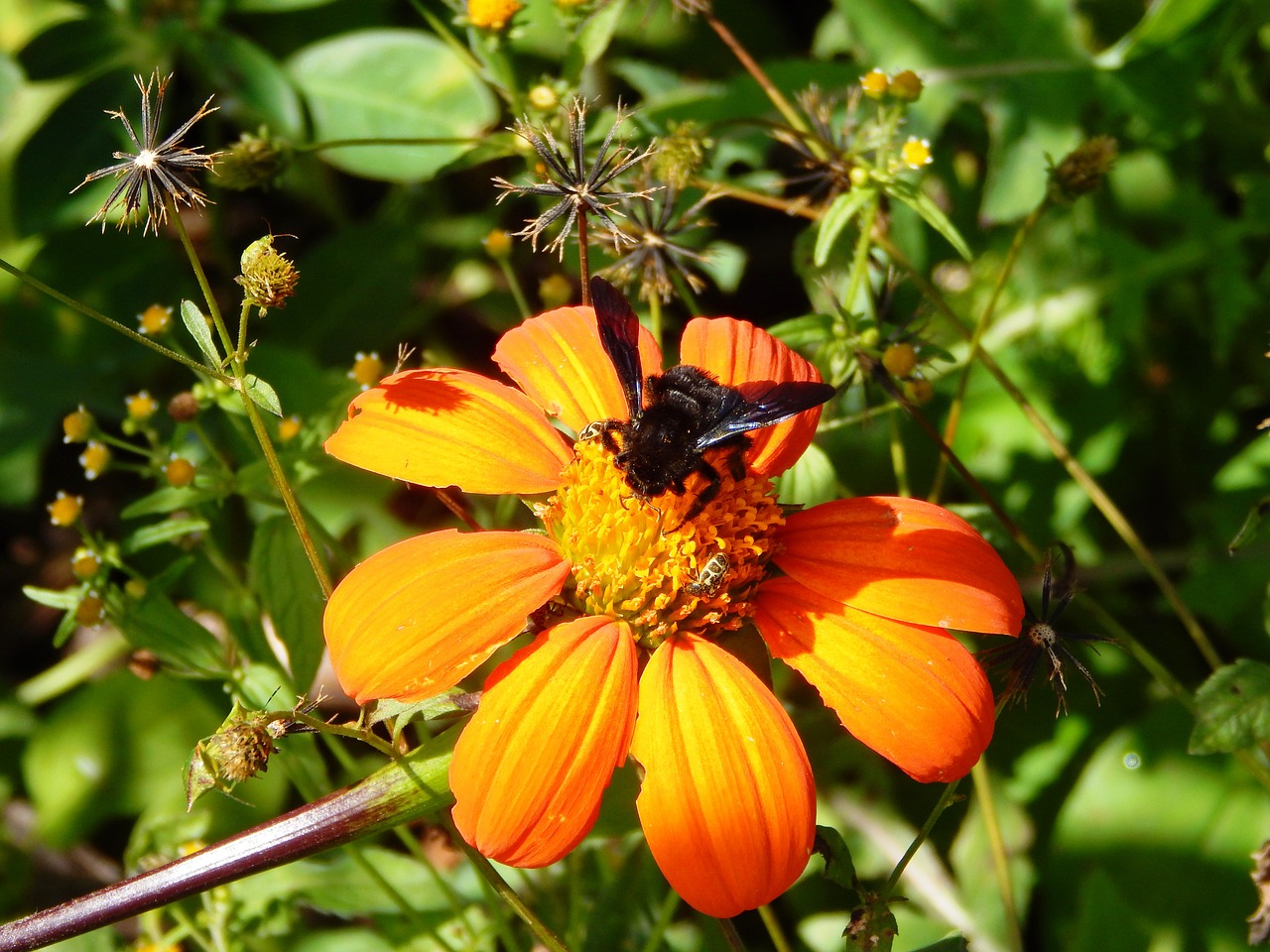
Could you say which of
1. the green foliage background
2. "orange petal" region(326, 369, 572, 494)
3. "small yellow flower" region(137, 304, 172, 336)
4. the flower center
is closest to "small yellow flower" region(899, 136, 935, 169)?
the green foliage background

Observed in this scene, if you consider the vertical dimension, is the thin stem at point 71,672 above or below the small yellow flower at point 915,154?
below

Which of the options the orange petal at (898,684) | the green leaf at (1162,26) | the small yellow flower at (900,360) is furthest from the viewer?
the green leaf at (1162,26)

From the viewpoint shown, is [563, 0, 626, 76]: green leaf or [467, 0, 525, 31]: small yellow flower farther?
[563, 0, 626, 76]: green leaf

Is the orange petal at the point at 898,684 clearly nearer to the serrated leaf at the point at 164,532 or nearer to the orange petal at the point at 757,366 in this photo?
the orange petal at the point at 757,366

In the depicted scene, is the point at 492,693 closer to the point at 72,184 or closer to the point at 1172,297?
the point at 72,184

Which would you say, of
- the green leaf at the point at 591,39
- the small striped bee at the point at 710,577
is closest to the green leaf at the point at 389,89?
the green leaf at the point at 591,39

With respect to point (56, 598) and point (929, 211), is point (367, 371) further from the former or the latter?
point (929, 211)

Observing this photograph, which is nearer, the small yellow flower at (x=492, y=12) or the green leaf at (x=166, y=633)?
the green leaf at (x=166, y=633)

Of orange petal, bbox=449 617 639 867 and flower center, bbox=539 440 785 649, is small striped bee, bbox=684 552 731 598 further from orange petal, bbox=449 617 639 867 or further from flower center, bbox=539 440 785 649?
orange petal, bbox=449 617 639 867

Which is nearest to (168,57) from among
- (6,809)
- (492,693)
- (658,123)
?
(658,123)
